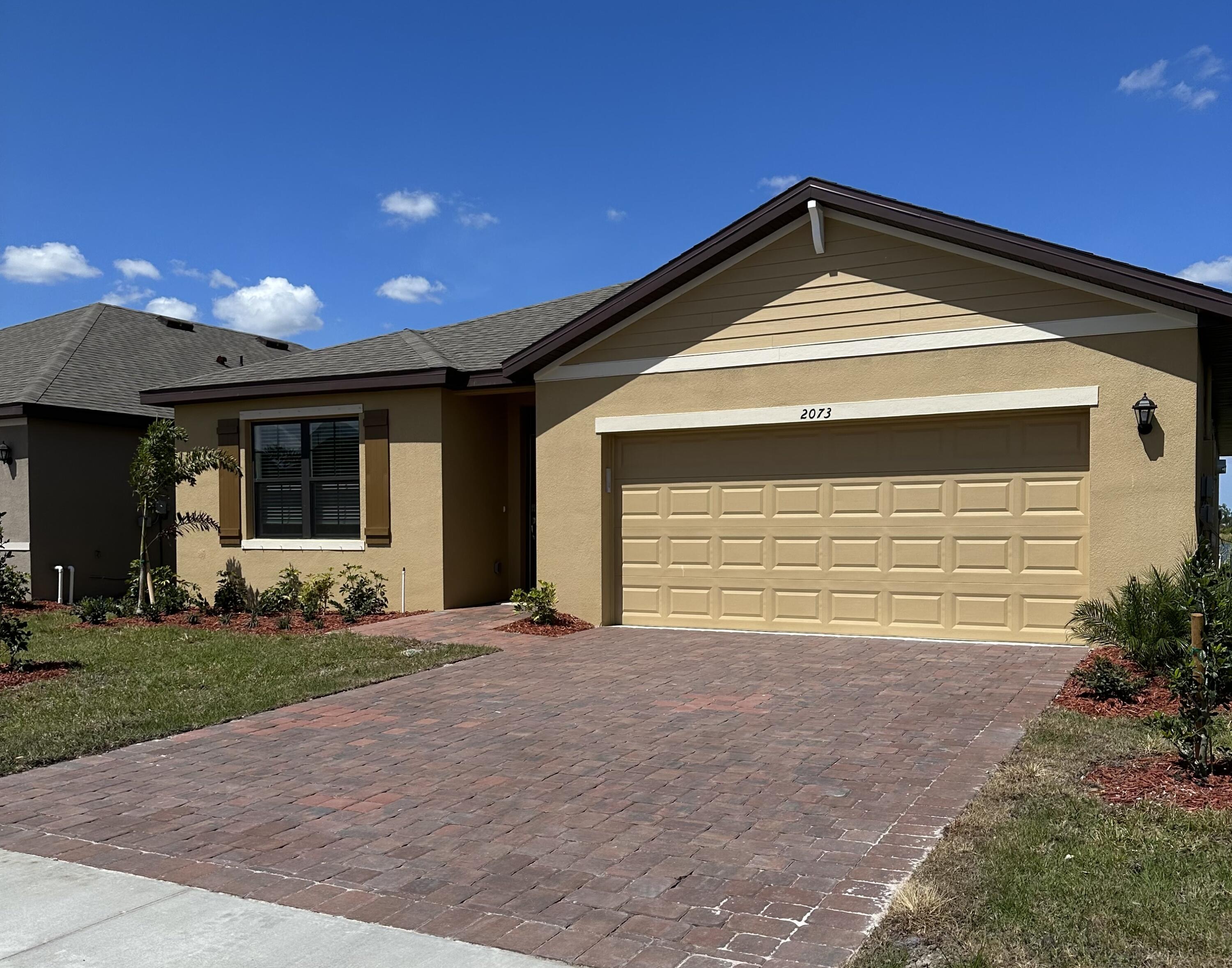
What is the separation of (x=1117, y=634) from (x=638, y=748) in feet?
16.3

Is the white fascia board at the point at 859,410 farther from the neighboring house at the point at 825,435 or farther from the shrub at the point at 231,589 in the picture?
the shrub at the point at 231,589

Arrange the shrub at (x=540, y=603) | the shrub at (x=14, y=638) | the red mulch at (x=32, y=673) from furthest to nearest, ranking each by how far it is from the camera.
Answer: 1. the shrub at (x=540, y=603)
2. the shrub at (x=14, y=638)
3. the red mulch at (x=32, y=673)

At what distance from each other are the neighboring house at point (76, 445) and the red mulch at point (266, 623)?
237 centimetres

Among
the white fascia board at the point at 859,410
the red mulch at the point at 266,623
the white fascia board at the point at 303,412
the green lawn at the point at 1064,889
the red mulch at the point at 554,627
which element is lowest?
the red mulch at the point at 266,623

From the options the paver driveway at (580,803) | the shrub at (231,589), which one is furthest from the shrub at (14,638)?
the shrub at (231,589)

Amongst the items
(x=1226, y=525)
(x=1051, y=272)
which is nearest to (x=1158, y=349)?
(x=1051, y=272)

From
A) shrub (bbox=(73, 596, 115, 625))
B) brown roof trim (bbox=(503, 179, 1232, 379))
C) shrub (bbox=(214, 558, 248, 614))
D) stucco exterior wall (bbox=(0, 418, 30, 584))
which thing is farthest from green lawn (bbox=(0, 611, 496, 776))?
brown roof trim (bbox=(503, 179, 1232, 379))

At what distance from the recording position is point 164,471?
14273 millimetres

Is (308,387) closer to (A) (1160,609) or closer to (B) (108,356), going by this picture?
(B) (108,356)

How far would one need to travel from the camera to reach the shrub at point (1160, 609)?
724 cm

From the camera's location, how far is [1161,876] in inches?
167

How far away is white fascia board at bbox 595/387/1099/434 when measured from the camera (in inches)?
407

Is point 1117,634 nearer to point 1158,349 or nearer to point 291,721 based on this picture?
point 1158,349

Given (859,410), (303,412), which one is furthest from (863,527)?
(303,412)
